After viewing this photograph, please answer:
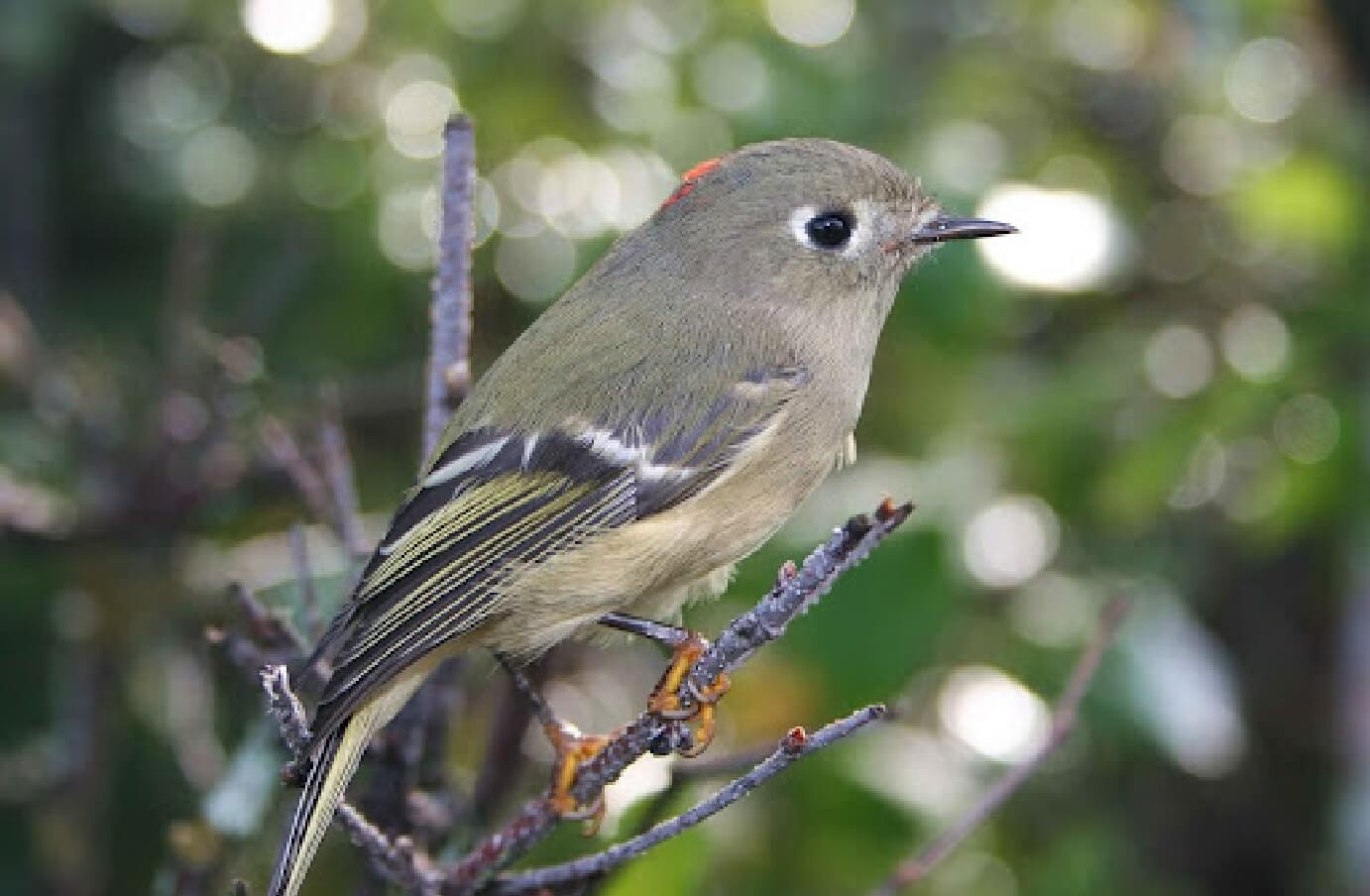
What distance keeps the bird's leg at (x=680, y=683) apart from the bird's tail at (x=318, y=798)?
251 millimetres

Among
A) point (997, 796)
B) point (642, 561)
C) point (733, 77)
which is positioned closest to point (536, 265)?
point (733, 77)

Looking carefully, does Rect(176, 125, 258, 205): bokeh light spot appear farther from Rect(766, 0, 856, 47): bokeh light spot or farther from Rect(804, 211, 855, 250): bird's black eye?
Rect(804, 211, 855, 250): bird's black eye

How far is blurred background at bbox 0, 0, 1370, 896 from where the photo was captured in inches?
84.9

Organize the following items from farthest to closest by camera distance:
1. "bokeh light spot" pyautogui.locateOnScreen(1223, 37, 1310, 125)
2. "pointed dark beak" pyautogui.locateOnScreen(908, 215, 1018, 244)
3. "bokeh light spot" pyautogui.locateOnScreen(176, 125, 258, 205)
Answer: "bokeh light spot" pyautogui.locateOnScreen(176, 125, 258, 205), "bokeh light spot" pyautogui.locateOnScreen(1223, 37, 1310, 125), "pointed dark beak" pyautogui.locateOnScreen(908, 215, 1018, 244)

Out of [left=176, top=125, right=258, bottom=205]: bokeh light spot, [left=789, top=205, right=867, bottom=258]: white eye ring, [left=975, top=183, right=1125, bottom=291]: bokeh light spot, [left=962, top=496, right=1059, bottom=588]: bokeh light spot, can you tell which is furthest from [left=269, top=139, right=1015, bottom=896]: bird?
[left=176, top=125, right=258, bottom=205]: bokeh light spot

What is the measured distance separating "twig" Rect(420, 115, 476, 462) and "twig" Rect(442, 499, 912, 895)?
46 cm

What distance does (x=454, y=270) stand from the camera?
1728 mm

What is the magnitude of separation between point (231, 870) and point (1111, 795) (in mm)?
1509

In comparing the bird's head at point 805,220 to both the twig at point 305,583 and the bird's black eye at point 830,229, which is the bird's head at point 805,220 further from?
the twig at point 305,583

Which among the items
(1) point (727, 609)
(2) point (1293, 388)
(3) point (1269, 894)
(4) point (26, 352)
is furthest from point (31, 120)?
(3) point (1269, 894)

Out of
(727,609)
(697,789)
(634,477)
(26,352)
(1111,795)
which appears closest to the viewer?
(634,477)

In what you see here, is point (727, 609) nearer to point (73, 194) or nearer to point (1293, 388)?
point (1293, 388)

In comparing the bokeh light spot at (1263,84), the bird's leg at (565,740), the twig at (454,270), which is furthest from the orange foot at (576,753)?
the bokeh light spot at (1263,84)

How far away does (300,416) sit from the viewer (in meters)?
2.32
